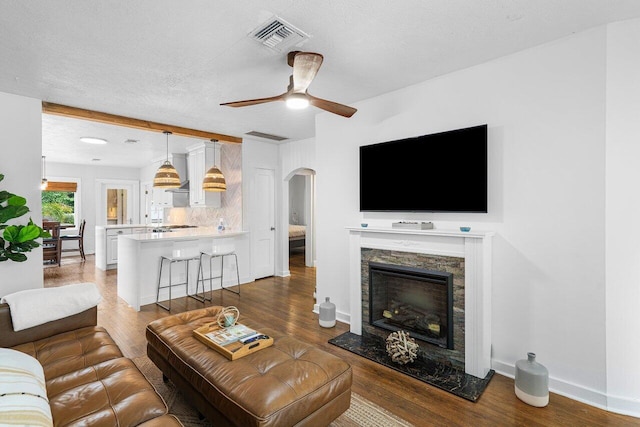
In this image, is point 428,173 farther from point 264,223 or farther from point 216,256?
point 264,223

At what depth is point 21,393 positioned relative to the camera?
3.84ft

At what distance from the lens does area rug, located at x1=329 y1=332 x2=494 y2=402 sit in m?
2.34

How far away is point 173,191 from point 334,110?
17.0ft

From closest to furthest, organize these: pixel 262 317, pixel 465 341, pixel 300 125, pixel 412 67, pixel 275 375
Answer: pixel 275 375, pixel 465 341, pixel 412 67, pixel 262 317, pixel 300 125

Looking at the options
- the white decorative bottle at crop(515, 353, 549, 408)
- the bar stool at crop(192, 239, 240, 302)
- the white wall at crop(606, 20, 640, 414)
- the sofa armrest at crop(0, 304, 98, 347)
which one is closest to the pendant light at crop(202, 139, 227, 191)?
the bar stool at crop(192, 239, 240, 302)

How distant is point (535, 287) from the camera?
7.97 feet

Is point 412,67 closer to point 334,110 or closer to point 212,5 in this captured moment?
point 334,110

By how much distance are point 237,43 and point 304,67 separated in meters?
0.55

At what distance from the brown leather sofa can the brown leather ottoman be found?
0.92 ft

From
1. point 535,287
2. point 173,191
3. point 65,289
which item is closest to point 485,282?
point 535,287

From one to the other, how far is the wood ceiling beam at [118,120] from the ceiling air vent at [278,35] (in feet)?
9.45

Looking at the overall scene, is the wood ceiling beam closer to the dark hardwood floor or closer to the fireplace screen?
the dark hardwood floor

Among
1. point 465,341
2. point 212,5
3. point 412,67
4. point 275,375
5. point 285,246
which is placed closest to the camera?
point 275,375

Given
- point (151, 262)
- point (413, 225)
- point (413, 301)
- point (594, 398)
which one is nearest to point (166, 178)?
point (151, 262)
